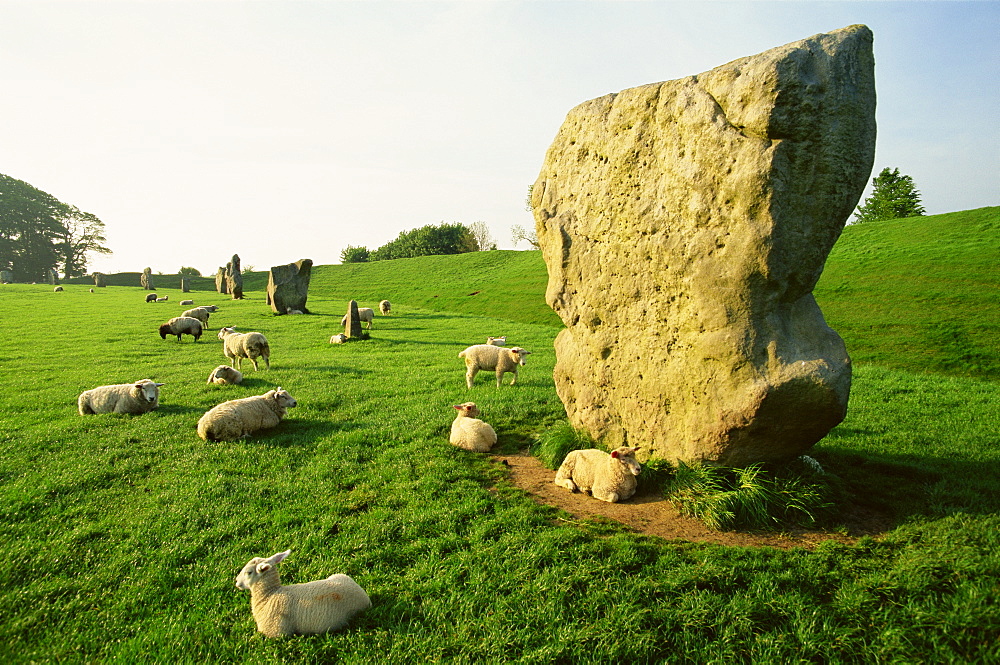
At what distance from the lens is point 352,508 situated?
21.6ft

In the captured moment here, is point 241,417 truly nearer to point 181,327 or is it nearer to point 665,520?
point 665,520

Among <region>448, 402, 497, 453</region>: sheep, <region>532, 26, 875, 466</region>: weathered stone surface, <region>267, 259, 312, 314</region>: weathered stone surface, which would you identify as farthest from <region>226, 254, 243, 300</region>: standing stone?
<region>532, 26, 875, 466</region>: weathered stone surface

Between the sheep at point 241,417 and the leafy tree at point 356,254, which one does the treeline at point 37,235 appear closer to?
the leafy tree at point 356,254

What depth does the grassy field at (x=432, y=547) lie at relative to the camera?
420cm

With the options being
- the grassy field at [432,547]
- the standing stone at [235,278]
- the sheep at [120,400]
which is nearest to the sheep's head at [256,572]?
the grassy field at [432,547]

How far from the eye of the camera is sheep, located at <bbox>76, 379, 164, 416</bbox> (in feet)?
35.3

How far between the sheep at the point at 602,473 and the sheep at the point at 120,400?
893cm

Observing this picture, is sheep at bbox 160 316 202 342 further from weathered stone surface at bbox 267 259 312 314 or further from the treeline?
the treeline

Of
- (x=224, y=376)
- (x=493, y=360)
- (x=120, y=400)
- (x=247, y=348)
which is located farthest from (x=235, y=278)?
(x=493, y=360)

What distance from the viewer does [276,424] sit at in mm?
9836

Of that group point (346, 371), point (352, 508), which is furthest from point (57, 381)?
point (352, 508)

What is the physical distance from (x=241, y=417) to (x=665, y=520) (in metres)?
7.53

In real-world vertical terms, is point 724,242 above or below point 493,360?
above

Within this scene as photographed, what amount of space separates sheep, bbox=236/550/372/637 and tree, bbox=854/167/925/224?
2553 inches
